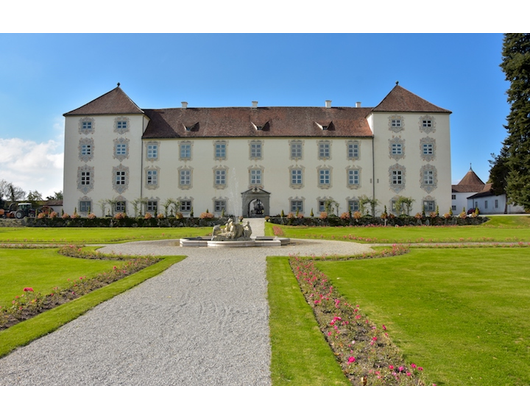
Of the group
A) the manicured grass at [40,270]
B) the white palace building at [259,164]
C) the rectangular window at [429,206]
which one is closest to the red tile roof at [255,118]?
the white palace building at [259,164]

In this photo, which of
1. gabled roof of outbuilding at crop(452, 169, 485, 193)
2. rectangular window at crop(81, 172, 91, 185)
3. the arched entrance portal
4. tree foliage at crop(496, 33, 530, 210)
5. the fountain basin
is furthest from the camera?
gabled roof of outbuilding at crop(452, 169, 485, 193)

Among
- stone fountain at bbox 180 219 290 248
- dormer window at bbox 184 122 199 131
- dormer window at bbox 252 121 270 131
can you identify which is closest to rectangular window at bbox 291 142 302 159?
dormer window at bbox 252 121 270 131

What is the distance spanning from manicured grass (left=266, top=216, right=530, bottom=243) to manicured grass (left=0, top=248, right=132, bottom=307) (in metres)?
13.0

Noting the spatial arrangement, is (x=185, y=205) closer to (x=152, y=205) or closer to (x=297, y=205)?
(x=152, y=205)

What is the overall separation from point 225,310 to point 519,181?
39747 millimetres

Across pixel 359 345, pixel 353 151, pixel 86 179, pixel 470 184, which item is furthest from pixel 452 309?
pixel 470 184

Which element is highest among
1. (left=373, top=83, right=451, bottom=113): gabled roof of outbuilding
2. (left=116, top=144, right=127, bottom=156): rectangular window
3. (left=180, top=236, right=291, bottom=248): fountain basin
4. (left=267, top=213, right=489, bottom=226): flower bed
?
(left=373, top=83, right=451, bottom=113): gabled roof of outbuilding

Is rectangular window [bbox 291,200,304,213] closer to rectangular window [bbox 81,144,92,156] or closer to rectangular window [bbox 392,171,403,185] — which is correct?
rectangular window [bbox 392,171,403,185]

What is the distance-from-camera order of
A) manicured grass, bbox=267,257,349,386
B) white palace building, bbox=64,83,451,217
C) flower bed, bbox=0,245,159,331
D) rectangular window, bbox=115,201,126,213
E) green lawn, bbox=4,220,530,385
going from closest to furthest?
manicured grass, bbox=267,257,349,386
green lawn, bbox=4,220,530,385
flower bed, bbox=0,245,159,331
rectangular window, bbox=115,201,126,213
white palace building, bbox=64,83,451,217

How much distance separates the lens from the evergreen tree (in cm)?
3691

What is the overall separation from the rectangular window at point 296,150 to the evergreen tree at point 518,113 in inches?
846

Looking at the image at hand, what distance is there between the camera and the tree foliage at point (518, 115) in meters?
36.9
